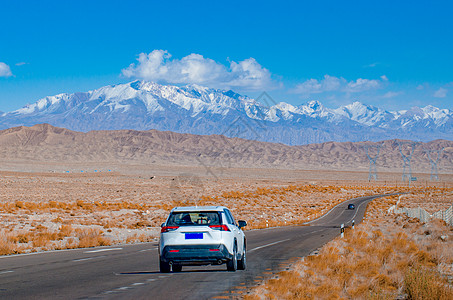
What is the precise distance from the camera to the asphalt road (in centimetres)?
1114

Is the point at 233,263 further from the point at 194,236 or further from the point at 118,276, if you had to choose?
the point at 118,276

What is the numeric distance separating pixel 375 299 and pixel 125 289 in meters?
5.41

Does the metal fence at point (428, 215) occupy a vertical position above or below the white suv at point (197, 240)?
below

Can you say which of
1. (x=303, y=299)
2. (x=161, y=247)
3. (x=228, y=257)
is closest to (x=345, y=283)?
(x=303, y=299)

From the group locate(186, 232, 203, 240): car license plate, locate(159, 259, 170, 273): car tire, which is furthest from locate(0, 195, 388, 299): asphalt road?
locate(186, 232, 203, 240): car license plate

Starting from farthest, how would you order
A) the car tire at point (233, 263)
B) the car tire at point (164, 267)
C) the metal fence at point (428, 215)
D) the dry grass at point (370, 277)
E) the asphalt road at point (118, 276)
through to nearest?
the metal fence at point (428, 215)
the car tire at point (233, 263)
the car tire at point (164, 267)
the asphalt road at point (118, 276)
the dry grass at point (370, 277)

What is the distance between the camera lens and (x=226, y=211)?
14.4 m

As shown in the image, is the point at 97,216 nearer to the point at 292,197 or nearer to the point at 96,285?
the point at 96,285

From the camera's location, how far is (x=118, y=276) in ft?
45.7

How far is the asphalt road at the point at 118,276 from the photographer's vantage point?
1114cm

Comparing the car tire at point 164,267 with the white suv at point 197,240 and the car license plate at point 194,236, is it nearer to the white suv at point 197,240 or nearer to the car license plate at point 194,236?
the white suv at point 197,240

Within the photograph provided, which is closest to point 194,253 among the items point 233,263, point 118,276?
point 233,263

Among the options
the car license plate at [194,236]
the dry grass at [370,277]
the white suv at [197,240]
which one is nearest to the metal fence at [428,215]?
the dry grass at [370,277]

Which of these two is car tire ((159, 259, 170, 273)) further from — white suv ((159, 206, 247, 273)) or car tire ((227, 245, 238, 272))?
car tire ((227, 245, 238, 272))
